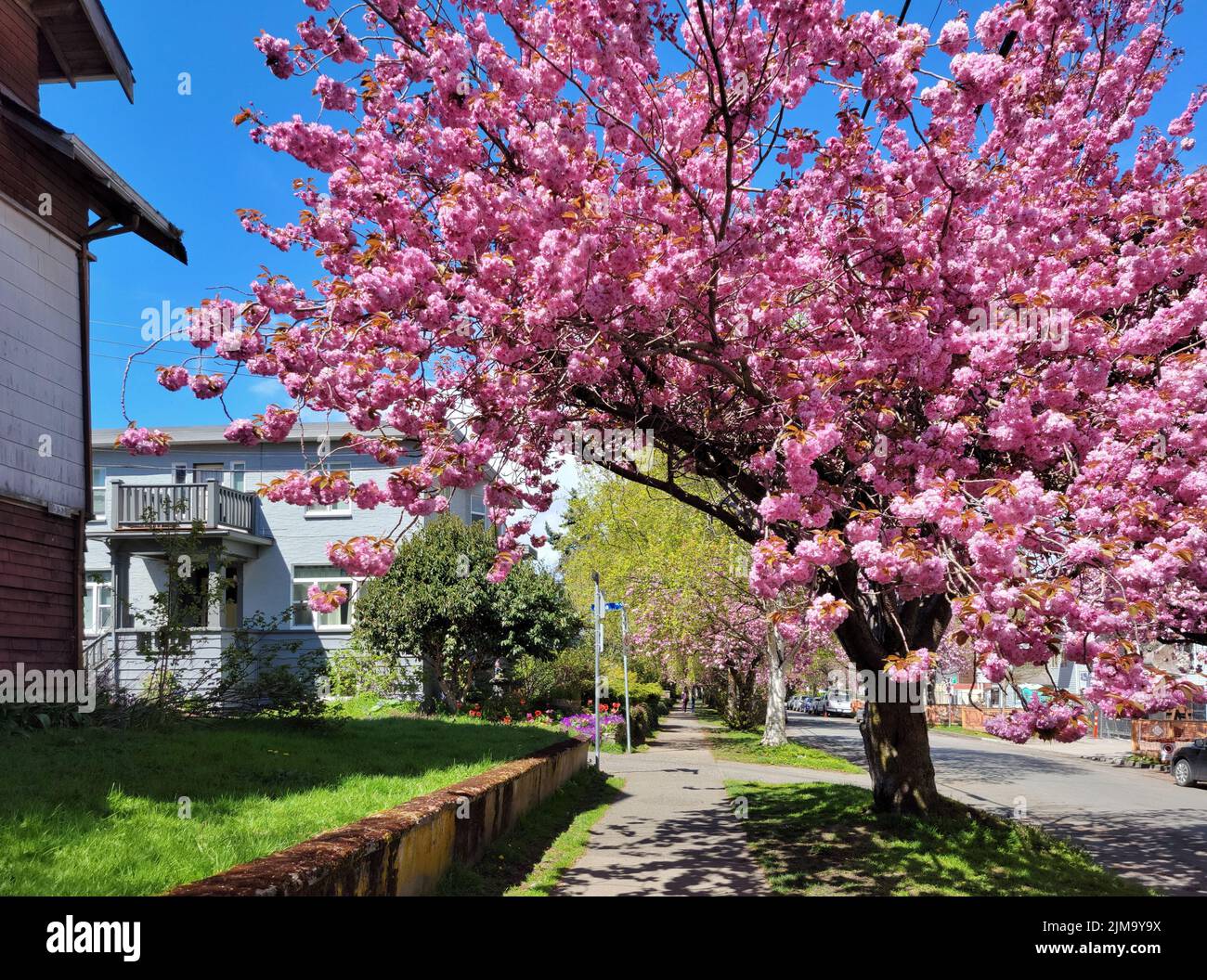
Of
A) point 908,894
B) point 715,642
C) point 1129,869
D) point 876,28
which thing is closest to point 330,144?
point 876,28

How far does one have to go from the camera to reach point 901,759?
36.1ft

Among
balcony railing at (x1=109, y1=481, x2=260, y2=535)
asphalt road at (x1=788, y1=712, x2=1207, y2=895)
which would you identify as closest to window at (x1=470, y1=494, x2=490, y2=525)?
balcony railing at (x1=109, y1=481, x2=260, y2=535)

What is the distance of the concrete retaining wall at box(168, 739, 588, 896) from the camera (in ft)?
13.8

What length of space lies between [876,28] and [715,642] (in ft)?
76.3

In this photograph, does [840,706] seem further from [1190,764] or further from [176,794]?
[176,794]

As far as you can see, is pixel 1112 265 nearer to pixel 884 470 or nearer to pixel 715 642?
pixel 884 470

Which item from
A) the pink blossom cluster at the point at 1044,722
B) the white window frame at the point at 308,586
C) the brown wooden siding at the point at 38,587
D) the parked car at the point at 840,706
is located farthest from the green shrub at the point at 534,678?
the parked car at the point at 840,706

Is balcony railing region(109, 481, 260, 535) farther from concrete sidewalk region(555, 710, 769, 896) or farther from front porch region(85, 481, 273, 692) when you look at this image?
concrete sidewalk region(555, 710, 769, 896)

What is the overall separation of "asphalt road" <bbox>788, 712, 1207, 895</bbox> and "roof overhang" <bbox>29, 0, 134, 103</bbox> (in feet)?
56.0

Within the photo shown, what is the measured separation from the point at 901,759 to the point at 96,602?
2389cm

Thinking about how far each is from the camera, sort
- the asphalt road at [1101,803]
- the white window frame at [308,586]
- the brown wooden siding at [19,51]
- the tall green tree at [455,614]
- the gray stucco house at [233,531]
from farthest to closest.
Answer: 1. the white window frame at [308,586]
2. the gray stucco house at [233,531]
3. the tall green tree at [455,614]
4. the brown wooden siding at [19,51]
5. the asphalt road at [1101,803]

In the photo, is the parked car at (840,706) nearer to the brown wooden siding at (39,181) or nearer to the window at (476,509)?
the window at (476,509)

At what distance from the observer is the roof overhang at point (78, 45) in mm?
13680

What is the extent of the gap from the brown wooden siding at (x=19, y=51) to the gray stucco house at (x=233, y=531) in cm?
1310
